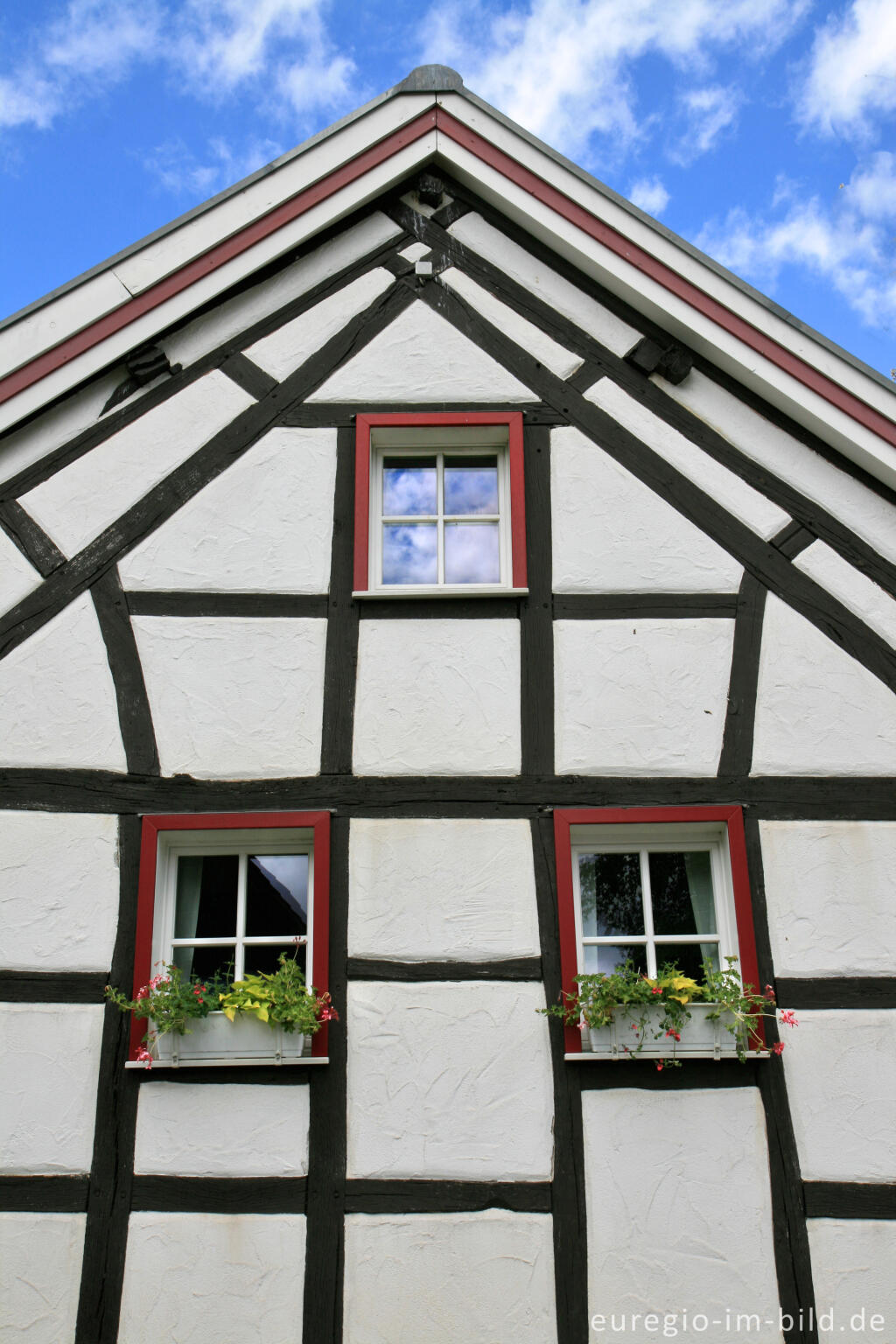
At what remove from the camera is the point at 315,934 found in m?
4.82

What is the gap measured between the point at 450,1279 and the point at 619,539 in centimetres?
344

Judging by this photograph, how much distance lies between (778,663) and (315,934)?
256 centimetres

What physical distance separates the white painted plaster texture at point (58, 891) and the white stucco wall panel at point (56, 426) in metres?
1.85

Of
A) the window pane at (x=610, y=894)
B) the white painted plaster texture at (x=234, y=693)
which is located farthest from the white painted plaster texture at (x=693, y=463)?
the white painted plaster texture at (x=234, y=693)

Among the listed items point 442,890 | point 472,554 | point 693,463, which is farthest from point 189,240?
point 442,890

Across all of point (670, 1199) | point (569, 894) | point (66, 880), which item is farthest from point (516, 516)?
point (670, 1199)

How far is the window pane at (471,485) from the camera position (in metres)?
5.81

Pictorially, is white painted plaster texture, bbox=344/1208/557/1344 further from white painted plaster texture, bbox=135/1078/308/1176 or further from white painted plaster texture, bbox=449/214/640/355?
white painted plaster texture, bbox=449/214/640/355

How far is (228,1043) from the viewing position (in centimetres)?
462

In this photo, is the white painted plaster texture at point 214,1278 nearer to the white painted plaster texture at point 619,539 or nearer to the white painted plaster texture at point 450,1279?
the white painted plaster texture at point 450,1279

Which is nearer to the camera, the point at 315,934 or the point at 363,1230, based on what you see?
the point at 363,1230

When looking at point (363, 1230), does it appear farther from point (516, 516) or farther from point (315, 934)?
point (516, 516)

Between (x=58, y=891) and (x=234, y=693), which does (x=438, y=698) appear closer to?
(x=234, y=693)

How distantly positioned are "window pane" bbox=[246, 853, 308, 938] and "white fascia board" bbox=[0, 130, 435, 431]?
2593 mm
